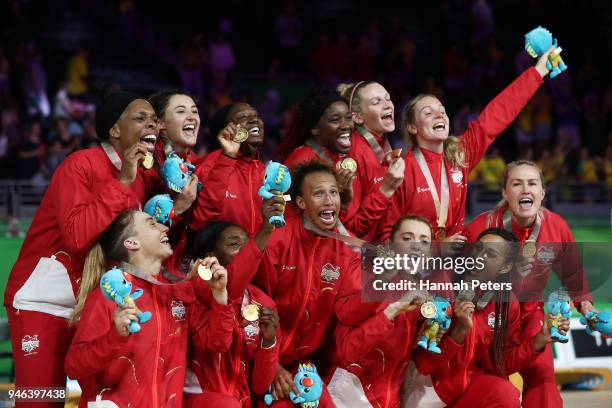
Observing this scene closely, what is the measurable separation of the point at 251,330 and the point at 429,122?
179cm

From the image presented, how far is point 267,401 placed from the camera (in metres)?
5.47

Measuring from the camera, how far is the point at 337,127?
6227mm

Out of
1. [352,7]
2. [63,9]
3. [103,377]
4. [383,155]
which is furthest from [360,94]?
[352,7]

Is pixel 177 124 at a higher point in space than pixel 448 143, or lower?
higher

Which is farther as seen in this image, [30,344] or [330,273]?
[330,273]

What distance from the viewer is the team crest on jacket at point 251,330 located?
17.8ft

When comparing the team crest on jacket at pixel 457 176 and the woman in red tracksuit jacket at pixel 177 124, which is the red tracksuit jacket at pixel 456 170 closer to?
the team crest on jacket at pixel 457 176

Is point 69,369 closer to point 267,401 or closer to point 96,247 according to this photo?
point 96,247

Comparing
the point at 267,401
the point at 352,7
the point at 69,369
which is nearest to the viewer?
the point at 69,369

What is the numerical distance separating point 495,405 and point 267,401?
1.23 m

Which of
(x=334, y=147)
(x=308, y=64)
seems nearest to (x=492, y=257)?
(x=334, y=147)

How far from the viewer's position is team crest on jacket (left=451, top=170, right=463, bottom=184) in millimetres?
6379

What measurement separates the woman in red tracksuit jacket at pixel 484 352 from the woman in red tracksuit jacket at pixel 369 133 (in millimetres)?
839

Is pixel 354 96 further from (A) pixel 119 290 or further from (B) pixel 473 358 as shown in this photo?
(A) pixel 119 290
